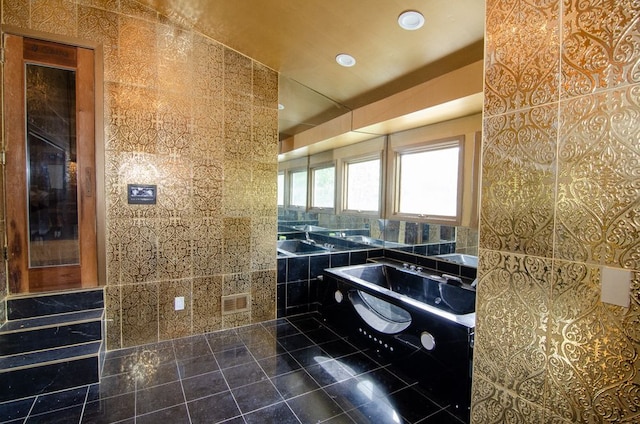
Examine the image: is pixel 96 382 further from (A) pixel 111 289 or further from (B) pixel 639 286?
(B) pixel 639 286

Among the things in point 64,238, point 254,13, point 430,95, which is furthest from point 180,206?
point 430,95

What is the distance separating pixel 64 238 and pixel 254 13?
249cm

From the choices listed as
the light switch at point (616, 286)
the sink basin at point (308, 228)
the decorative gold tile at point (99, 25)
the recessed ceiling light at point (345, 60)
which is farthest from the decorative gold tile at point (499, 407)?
the decorative gold tile at point (99, 25)

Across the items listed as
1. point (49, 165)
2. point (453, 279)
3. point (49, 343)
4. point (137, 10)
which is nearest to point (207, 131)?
point (137, 10)

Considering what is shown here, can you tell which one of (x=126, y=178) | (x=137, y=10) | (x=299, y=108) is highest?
(x=137, y=10)

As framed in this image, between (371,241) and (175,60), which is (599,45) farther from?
(371,241)

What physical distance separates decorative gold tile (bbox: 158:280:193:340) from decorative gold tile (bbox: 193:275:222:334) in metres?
0.07

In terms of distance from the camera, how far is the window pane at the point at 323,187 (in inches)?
171

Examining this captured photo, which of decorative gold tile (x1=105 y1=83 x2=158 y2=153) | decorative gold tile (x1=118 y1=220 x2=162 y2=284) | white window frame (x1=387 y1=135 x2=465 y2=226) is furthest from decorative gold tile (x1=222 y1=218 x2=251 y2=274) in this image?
white window frame (x1=387 y1=135 x2=465 y2=226)

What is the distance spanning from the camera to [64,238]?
2.55 metres

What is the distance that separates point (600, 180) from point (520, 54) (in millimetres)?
554

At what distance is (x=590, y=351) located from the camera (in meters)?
0.96

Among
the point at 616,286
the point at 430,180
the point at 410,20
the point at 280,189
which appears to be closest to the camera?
the point at 616,286

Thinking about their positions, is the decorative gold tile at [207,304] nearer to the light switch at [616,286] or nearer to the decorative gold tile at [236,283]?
the decorative gold tile at [236,283]
